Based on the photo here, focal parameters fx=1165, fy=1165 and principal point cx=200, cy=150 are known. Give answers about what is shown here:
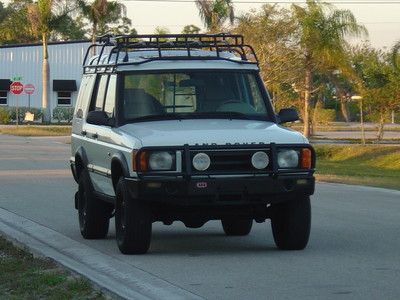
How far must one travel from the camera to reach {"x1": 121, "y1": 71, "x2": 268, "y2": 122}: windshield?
12953mm

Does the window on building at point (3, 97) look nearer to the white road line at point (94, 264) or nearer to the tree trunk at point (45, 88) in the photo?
the tree trunk at point (45, 88)

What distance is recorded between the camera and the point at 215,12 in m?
58.3

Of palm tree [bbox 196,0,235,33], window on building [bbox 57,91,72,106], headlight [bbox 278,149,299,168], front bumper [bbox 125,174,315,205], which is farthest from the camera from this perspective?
window on building [bbox 57,91,72,106]

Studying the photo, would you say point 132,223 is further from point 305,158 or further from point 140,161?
point 305,158

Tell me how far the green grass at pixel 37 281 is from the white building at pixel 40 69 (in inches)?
2866

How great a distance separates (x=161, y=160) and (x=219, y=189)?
0.65 meters

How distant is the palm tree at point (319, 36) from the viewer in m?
49.8

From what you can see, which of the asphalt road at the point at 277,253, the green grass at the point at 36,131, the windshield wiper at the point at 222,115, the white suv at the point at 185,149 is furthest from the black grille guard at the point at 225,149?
the green grass at the point at 36,131

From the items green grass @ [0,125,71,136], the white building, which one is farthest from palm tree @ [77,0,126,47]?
the white building

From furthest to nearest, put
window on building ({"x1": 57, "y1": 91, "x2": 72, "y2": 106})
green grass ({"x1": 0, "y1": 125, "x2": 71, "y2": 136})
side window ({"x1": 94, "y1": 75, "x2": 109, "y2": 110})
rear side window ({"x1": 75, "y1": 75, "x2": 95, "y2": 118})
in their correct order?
window on building ({"x1": 57, "y1": 91, "x2": 72, "y2": 106}) < green grass ({"x1": 0, "y1": 125, "x2": 71, "y2": 136}) < rear side window ({"x1": 75, "y1": 75, "x2": 95, "y2": 118}) < side window ({"x1": 94, "y1": 75, "x2": 109, "y2": 110})

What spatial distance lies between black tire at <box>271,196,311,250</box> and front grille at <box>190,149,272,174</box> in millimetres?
750

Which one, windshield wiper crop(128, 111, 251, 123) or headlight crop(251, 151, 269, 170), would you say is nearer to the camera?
headlight crop(251, 151, 269, 170)

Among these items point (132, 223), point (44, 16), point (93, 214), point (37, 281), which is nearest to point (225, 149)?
point (132, 223)

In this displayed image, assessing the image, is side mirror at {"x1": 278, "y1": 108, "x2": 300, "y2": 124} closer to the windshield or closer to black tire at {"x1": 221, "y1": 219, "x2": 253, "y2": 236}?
the windshield
